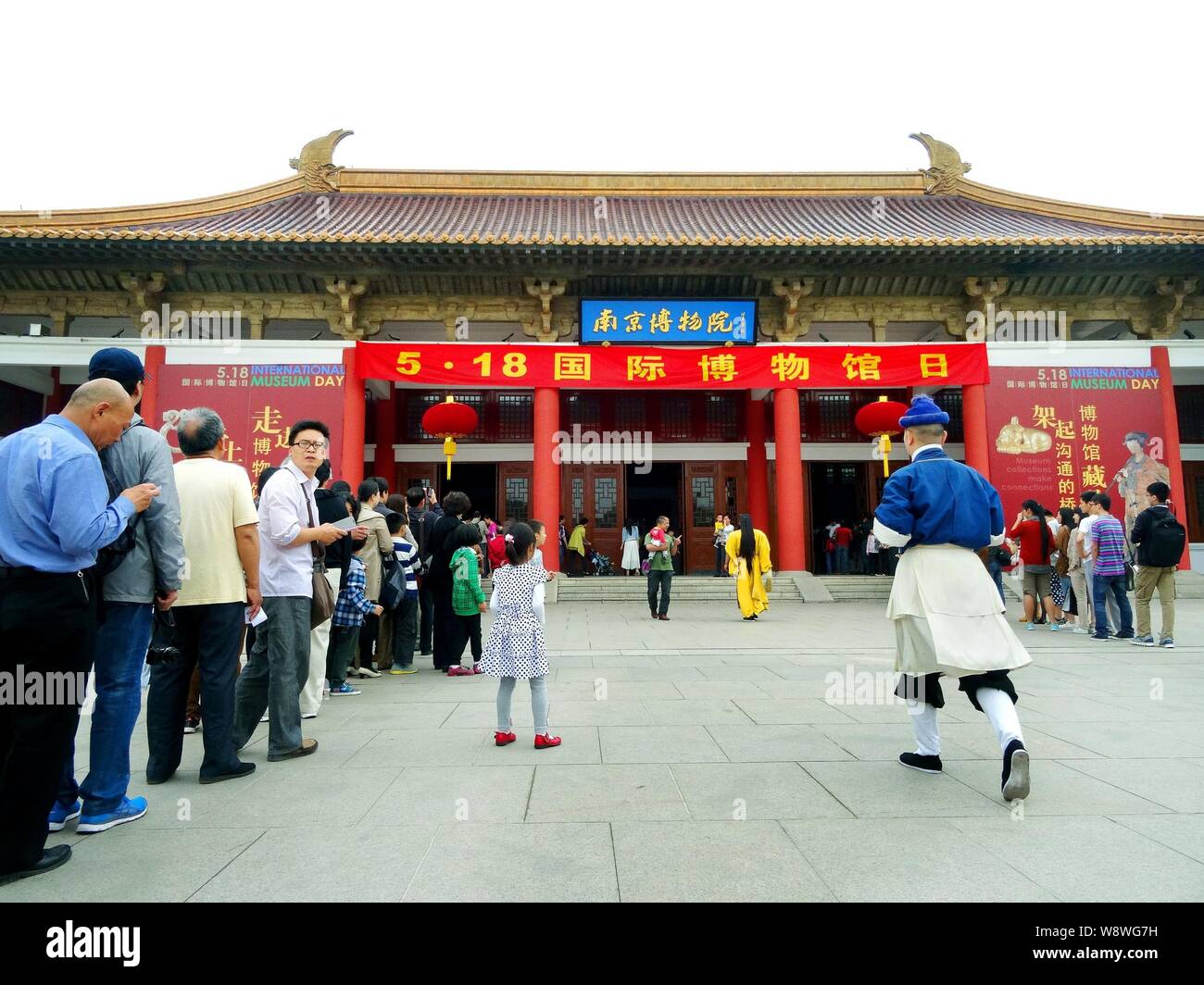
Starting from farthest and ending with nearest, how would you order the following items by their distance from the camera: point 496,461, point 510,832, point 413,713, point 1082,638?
point 496,461 < point 1082,638 < point 413,713 < point 510,832

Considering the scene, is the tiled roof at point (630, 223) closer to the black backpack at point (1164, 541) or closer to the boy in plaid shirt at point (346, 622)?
the black backpack at point (1164, 541)

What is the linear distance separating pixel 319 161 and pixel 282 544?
1516 cm

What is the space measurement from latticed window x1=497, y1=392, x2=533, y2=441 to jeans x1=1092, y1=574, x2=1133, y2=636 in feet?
36.0

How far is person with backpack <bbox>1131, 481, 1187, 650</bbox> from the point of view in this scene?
683cm

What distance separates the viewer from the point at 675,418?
15.9 m

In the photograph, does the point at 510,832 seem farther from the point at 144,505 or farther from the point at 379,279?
the point at 379,279

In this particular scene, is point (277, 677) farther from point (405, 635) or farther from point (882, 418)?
point (882, 418)

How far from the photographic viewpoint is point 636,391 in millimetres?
16016

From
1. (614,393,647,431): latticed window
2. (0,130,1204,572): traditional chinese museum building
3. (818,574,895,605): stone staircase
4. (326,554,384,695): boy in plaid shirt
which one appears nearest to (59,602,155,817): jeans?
(326,554,384,695): boy in plaid shirt

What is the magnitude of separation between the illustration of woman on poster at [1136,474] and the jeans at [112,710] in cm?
1452

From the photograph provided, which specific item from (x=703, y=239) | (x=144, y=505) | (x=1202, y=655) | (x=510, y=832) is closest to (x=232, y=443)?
(x=703, y=239)

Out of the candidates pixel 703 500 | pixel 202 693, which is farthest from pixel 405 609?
pixel 703 500

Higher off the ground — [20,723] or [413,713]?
[20,723]

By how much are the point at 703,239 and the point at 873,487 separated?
7.80 m
